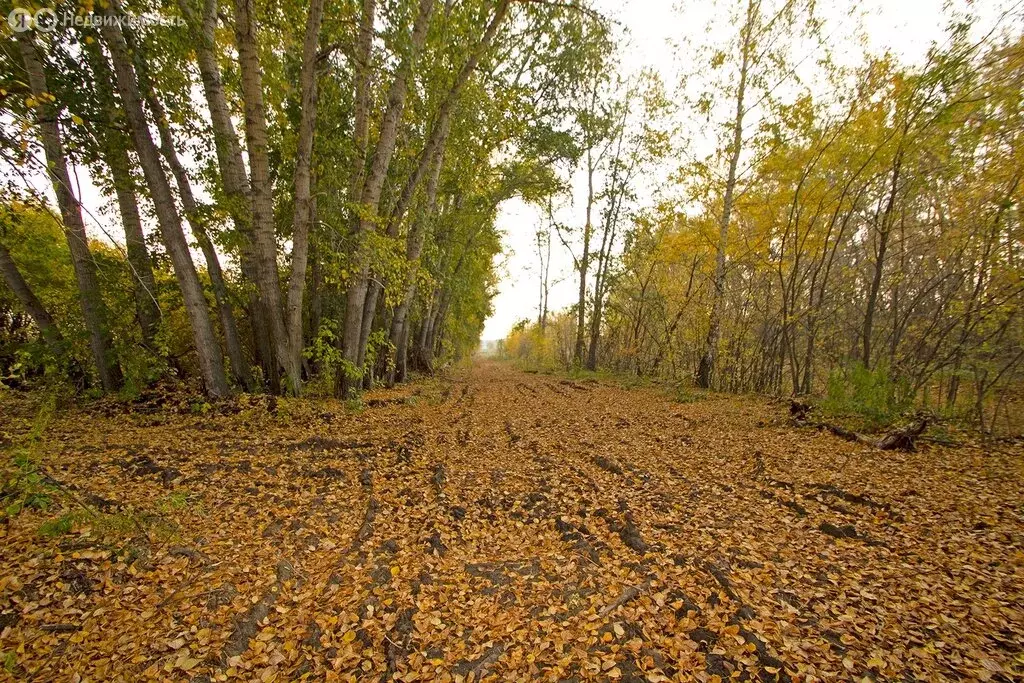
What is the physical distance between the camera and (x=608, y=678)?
275 cm

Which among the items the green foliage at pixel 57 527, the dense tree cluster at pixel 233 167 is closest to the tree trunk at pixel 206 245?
the dense tree cluster at pixel 233 167

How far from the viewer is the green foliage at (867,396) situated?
7.76m

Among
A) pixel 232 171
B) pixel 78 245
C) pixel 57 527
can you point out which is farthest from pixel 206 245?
pixel 57 527

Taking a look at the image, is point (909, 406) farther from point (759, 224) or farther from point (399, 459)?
point (399, 459)

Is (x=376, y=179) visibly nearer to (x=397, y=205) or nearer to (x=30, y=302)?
(x=397, y=205)

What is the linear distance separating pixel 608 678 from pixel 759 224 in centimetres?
1383

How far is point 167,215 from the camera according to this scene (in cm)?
720

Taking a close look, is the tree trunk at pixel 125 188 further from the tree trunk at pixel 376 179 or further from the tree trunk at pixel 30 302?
the tree trunk at pixel 376 179

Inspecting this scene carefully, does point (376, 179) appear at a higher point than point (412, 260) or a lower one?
higher

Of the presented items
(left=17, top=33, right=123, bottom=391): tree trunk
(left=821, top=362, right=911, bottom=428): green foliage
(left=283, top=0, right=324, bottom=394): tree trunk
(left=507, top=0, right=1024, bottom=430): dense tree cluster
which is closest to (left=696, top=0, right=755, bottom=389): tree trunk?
(left=507, top=0, right=1024, bottom=430): dense tree cluster

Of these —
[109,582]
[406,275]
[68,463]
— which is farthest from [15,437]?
[406,275]

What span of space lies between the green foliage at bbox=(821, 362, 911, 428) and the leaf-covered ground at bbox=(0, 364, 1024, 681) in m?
1.44

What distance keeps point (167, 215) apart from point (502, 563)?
25.9 feet

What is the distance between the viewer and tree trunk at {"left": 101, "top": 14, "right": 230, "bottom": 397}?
22.1 feet
